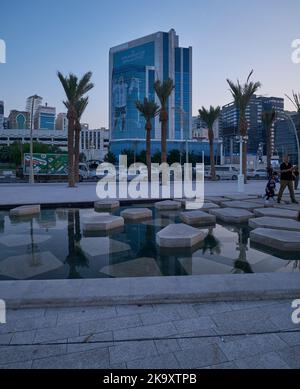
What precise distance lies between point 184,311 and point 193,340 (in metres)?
→ 0.61

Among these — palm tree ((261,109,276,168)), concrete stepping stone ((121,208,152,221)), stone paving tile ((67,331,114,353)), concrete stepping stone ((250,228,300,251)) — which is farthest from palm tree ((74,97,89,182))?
stone paving tile ((67,331,114,353))

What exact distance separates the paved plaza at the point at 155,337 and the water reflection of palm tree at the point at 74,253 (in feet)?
6.07

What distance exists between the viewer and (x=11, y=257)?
6355 mm

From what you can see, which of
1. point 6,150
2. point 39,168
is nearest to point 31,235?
point 39,168

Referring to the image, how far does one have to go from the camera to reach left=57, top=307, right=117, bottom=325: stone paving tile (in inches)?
135

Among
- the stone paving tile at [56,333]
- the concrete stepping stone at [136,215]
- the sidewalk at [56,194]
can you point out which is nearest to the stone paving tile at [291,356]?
Result: the stone paving tile at [56,333]

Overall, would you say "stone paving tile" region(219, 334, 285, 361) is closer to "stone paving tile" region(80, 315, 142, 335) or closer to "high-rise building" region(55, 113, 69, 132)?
"stone paving tile" region(80, 315, 142, 335)

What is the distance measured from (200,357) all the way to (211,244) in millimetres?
4687

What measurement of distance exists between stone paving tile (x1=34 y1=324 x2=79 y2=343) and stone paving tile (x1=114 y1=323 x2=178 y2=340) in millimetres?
424

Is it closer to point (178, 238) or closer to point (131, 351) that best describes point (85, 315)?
point (131, 351)

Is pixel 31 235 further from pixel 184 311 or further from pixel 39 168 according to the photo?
pixel 39 168

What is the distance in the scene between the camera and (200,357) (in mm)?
2766

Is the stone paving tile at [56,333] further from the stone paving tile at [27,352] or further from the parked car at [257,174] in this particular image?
the parked car at [257,174]

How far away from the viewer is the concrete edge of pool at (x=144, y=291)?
3.79 meters
